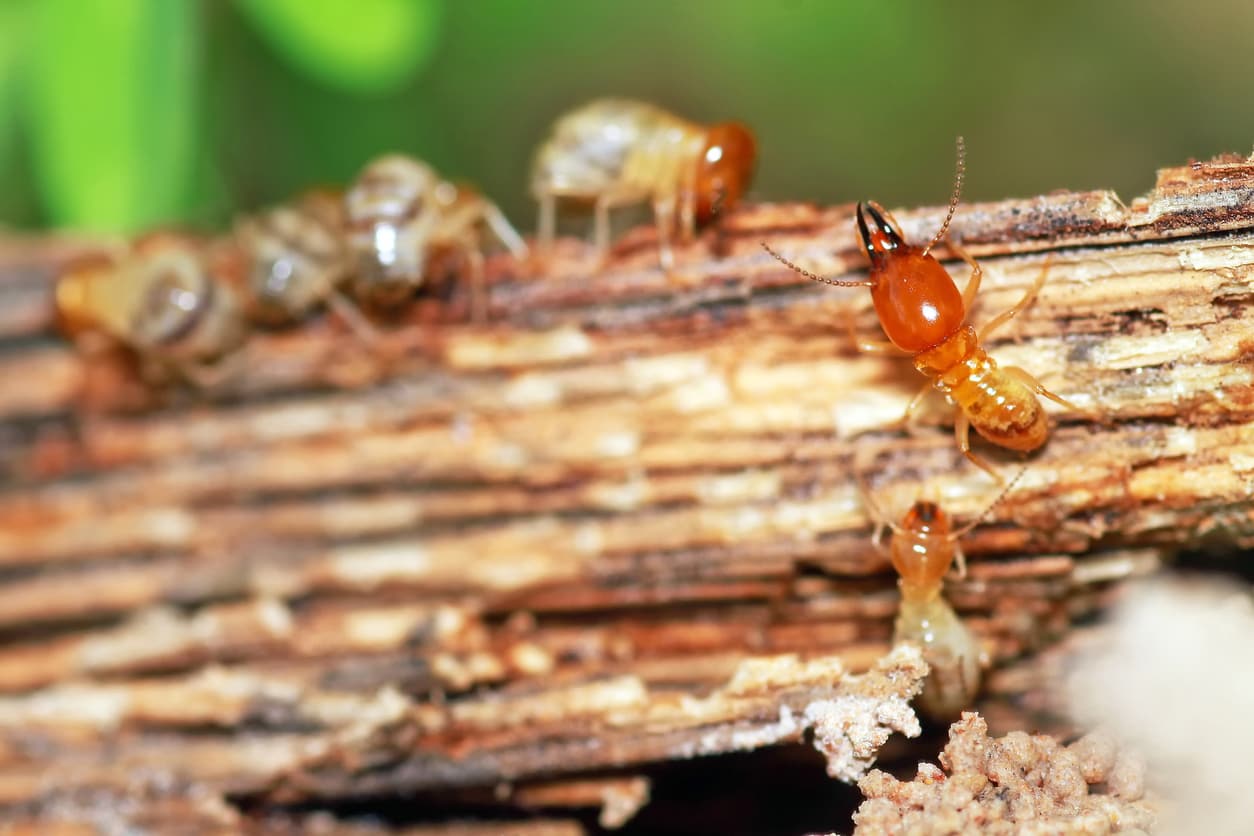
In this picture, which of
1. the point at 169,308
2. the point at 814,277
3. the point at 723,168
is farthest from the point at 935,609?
the point at 169,308

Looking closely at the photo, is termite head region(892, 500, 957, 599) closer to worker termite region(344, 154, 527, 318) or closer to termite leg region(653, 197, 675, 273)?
termite leg region(653, 197, 675, 273)

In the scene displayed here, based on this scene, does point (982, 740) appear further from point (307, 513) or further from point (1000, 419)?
point (307, 513)

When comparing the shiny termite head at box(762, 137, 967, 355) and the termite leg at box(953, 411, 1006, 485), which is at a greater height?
the shiny termite head at box(762, 137, 967, 355)

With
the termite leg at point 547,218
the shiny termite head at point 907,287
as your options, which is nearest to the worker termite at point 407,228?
the termite leg at point 547,218

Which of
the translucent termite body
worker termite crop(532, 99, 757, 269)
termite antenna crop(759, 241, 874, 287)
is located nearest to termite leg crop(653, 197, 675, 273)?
worker termite crop(532, 99, 757, 269)

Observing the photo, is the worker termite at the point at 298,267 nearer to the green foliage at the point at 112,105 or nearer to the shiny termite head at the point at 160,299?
the shiny termite head at the point at 160,299

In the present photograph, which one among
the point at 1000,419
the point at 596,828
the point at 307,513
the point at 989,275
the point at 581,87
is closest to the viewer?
the point at 1000,419

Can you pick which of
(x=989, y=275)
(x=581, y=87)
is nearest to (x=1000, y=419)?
(x=989, y=275)
